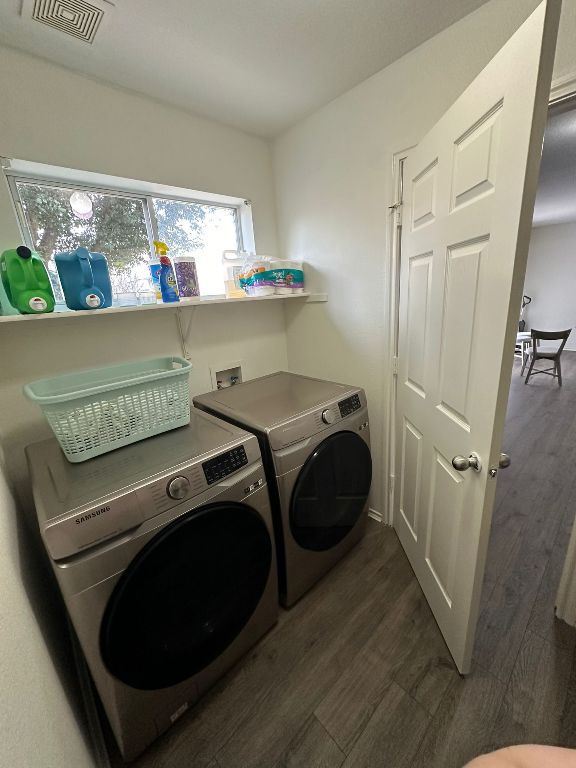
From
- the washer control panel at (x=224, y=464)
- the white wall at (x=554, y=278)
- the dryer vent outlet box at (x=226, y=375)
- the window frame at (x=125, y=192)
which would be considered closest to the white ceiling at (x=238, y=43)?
the window frame at (x=125, y=192)

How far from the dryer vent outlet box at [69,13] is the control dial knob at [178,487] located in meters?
1.43

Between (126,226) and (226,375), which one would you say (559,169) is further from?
(126,226)

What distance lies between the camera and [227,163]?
170 centimetres

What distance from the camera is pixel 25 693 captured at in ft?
1.70

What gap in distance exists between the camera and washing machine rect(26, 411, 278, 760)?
0.78 m

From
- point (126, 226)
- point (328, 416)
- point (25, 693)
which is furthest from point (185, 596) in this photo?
point (126, 226)

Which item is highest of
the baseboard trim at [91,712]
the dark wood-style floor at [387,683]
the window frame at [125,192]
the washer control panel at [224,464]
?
the window frame at [125,192]

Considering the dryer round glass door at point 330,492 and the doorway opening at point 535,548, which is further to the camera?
the dryer round glass door at point 330,492

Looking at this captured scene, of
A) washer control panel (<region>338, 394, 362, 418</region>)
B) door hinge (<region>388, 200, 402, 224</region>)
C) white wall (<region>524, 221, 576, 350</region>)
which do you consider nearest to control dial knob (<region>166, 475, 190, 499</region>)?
washer control panel (<region>338, 394, 362, 418</region>)

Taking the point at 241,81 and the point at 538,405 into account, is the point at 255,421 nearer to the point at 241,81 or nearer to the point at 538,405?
the point at 241,81

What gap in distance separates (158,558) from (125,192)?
1625mm

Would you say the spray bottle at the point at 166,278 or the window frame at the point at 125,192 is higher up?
the window frame at the point at 125,192

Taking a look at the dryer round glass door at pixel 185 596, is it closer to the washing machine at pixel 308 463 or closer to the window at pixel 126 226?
the washing machine at pixel 308 463

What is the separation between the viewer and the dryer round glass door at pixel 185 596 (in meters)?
0.84
